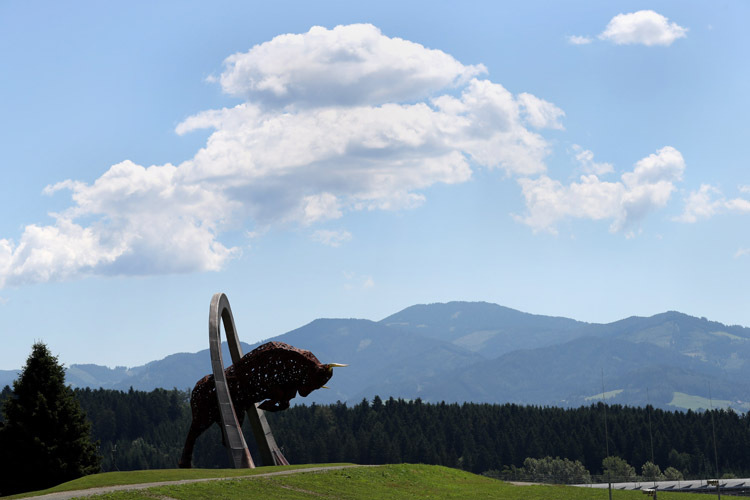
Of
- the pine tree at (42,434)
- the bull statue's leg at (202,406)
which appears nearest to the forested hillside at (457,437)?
the pine tree at (42,434)

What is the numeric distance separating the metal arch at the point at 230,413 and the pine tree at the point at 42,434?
1147cm

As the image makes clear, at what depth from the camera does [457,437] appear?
169125mm

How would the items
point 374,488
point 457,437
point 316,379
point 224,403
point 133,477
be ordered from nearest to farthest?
1. point 133,477
2. point 374,488
3. point 224,403
4. point 316,379
5. point 457,437

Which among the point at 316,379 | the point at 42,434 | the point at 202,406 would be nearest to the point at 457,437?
the point at 316,379

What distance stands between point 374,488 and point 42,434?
25.1 m

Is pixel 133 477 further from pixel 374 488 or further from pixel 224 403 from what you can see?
pixel 374 488

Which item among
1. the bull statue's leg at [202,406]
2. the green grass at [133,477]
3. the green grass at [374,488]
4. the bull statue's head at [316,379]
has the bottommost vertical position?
the green grass at [374,488]

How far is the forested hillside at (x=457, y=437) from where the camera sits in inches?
6216

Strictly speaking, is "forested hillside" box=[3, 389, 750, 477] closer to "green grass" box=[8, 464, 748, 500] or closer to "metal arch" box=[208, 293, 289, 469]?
"green grass" box=[8, 464, 748, 500]

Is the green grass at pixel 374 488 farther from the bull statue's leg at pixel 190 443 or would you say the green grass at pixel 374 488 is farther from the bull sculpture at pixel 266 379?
the bull statue's leg at pixel 190 443

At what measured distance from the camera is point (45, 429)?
61312 millimetres

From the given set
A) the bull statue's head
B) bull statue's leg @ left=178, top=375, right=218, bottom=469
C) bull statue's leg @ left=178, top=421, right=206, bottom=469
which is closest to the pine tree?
bull statue's leg @ left=178, top=421, right=206, bottom=469

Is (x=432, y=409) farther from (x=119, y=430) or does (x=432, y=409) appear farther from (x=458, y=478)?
(x=458, y=478)

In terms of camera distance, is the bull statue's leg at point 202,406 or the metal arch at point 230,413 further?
the bull statue's leg at point 202,406
